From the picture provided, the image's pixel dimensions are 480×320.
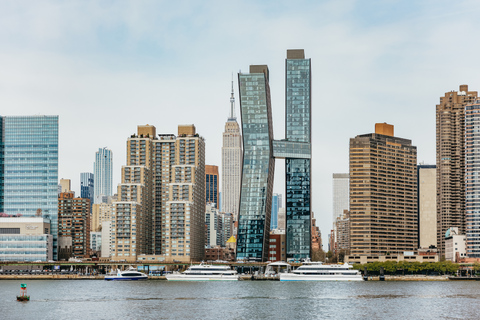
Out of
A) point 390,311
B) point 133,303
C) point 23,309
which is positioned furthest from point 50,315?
point 390,311

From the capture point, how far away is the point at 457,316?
142 metres

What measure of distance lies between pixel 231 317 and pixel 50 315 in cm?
3338

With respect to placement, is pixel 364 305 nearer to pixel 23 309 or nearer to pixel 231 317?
pixel 231 317

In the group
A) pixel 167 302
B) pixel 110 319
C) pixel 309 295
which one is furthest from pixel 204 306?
pixel 309 295

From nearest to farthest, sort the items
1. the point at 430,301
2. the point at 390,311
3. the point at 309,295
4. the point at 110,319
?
the point at 110,319 < the point at 390,311 < the point at 430,301 < the point at 309,295

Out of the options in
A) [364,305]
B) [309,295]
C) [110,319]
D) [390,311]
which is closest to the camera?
[110,319]

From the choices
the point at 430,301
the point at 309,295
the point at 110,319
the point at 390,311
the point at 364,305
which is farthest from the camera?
the point at 309,295

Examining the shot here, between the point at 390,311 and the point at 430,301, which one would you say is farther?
the point at 430,301

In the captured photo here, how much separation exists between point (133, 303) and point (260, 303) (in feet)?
91.1

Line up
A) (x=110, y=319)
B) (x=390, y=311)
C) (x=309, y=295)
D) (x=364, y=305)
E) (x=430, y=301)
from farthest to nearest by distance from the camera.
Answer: (x=309, y=295)
(x=430, y=301)
(x=364, y=305)
(x=390, y=311)
(x=110, y=319)

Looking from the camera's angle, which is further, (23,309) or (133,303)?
(133,303)

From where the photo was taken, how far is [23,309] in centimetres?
15325

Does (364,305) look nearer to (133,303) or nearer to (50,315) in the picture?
(133,303)

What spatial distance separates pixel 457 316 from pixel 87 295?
9691cm
